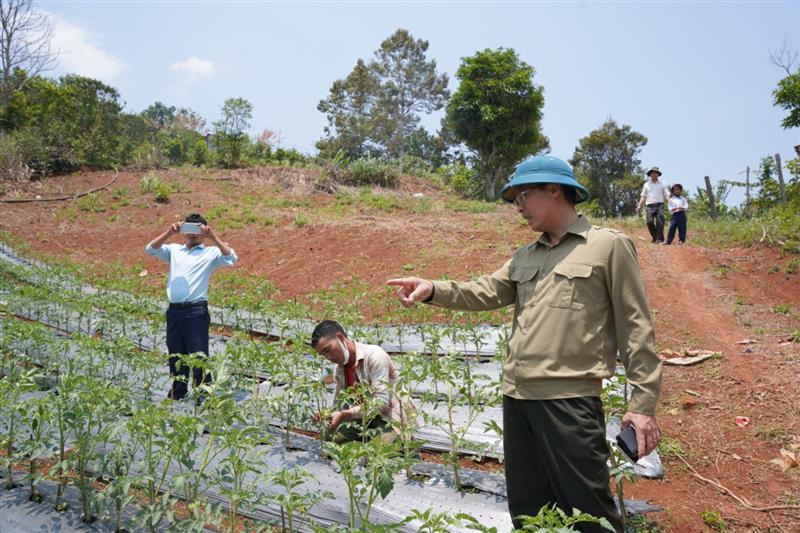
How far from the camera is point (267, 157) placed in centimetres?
2138

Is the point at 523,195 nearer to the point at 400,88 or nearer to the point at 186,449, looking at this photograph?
the point at 186,449

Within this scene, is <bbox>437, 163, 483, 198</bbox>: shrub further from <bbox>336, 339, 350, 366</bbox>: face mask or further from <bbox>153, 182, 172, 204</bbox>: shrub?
<bbox>336, 339, 350, 366</bbox>: face mask

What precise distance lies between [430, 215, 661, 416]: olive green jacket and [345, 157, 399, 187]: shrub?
53.3ft

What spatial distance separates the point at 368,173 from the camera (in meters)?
18.2

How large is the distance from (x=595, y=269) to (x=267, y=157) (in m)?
20.5

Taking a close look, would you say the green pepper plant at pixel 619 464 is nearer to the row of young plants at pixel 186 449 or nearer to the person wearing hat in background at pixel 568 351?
the person wearing hat in background at pixel 568 351

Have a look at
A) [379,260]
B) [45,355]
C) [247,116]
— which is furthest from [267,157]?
[45,355]

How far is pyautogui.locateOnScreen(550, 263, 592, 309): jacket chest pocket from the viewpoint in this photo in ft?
6.63

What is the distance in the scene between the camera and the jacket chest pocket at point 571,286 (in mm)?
2021

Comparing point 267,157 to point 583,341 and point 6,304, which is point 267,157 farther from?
point 583,341

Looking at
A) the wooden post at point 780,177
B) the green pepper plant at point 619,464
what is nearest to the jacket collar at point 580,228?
the green pepper plant at point 619,464

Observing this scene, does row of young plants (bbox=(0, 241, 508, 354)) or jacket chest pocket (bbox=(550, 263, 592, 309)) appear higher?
jacket chest pocket (bbox=(550, 263, 592, 309))

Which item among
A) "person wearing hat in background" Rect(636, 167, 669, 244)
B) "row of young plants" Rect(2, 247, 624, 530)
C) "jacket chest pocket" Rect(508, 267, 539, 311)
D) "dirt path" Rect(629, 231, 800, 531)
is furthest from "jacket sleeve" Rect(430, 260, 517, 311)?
"person wearing hat in background" Rect(636, 167, 669, 244)

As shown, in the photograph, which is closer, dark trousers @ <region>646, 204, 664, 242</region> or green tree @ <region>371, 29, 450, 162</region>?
dark trousers @ <region>646, 204, 664, 242</region>
